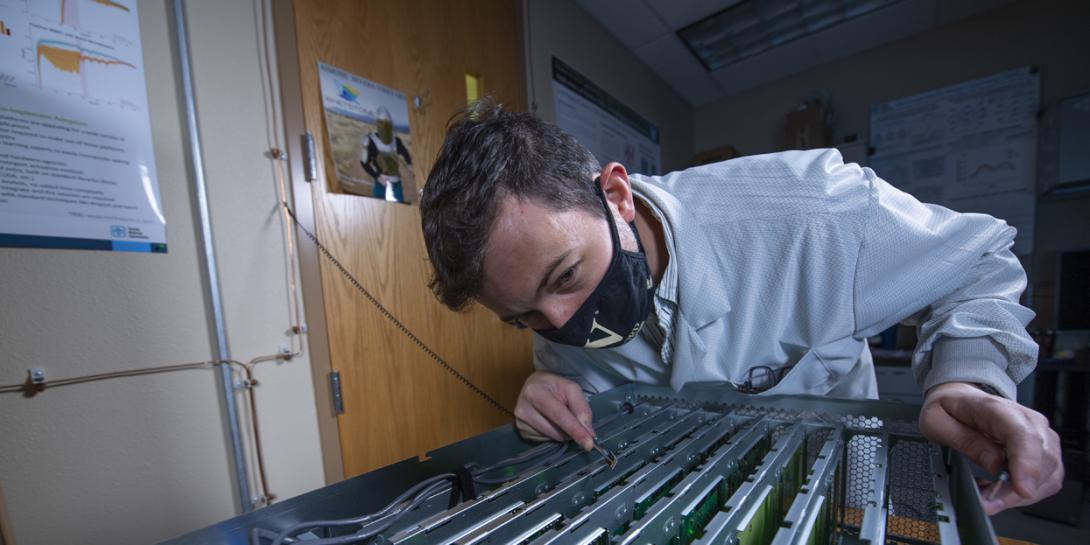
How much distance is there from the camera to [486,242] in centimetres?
55

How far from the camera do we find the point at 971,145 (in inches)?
103

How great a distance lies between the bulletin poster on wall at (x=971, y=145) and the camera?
8.04ft

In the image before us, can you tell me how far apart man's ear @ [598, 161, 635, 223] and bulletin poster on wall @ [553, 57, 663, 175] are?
4.25ft

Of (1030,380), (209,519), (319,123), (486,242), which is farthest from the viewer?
(1030,380)

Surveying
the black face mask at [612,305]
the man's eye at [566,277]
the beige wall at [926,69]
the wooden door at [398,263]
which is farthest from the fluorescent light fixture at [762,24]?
the man's eye at [566,277]

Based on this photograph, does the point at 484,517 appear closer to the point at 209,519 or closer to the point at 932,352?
the point at 932,352

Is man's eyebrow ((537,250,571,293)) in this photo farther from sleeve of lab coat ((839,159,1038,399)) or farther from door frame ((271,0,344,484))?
door frame ((271,0,344,484))

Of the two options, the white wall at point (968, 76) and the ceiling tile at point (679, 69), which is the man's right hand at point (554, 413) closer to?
the ceiling tile at point (679, 69)

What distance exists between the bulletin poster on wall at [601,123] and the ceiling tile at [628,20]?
1.33ft

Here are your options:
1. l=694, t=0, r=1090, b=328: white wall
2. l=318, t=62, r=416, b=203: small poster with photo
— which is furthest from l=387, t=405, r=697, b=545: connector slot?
l=694, t=0, r=1090, b=328: white wall

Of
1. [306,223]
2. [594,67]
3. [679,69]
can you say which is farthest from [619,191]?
[679,69]

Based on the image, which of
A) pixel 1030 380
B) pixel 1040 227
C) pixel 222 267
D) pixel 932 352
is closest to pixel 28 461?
pixel 222 267

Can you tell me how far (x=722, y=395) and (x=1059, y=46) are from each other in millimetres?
3539

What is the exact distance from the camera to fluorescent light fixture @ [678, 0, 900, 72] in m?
2.40
